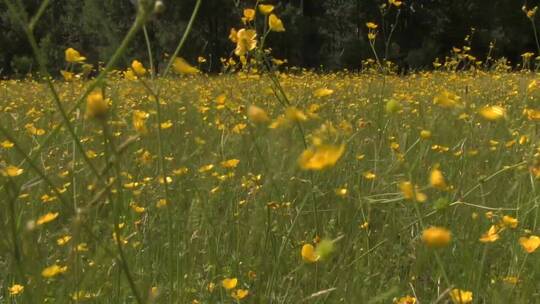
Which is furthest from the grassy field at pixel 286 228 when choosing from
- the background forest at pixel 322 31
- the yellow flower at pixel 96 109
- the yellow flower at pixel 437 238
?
the background forest at pixel 322 31

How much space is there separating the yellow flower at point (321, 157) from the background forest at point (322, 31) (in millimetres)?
12613

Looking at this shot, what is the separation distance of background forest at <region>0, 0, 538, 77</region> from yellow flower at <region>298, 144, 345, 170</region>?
12.6m

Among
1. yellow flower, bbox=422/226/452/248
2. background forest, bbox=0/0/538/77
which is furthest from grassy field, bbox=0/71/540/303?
background forest, bbox=0/0/538/77

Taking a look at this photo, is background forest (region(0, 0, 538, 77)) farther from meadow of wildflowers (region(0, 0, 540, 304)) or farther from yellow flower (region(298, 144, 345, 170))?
yellow flower (region(298, 144, 345, 170))

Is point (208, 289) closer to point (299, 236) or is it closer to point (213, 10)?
point (299, 236)

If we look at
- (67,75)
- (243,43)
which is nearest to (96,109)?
(243,43)

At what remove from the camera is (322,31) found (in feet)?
51.1

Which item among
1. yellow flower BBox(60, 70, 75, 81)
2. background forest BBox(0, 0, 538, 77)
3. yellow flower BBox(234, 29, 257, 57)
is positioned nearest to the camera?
yellow flower BBox(234, 29, 257, 57)

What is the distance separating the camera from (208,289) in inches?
40.4

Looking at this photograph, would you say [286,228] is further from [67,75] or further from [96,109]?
[96,109]

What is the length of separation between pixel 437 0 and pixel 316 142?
1677 cm

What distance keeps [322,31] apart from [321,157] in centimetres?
1546

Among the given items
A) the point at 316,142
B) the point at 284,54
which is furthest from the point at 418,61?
the point at 316,142

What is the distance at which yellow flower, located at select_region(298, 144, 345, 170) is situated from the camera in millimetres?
501
